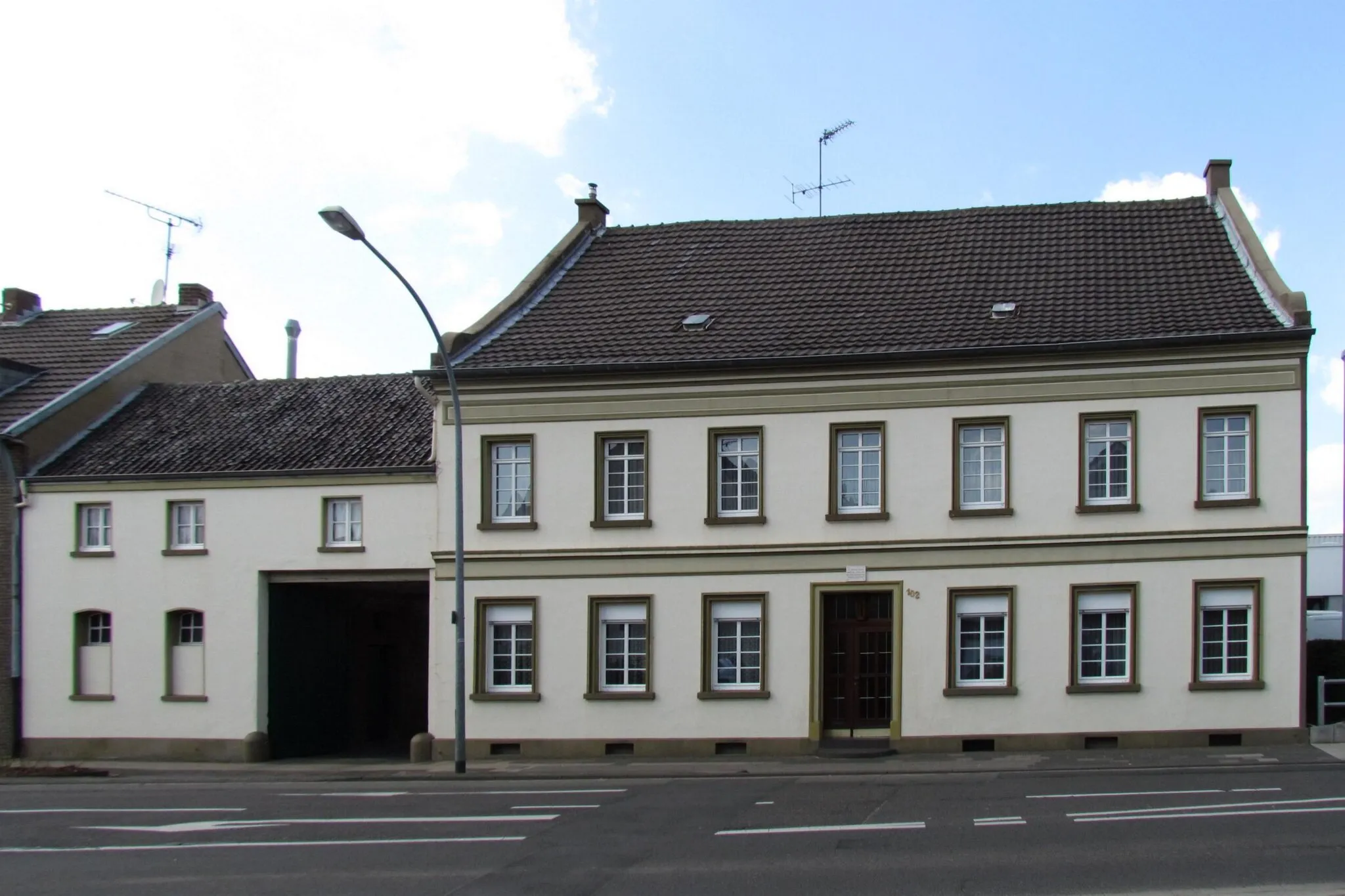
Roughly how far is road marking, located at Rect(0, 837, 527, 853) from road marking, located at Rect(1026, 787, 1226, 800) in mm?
6276

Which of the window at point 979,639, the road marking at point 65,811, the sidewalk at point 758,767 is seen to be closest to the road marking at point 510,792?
the sidewalk at point 758,767

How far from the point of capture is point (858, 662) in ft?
82.0

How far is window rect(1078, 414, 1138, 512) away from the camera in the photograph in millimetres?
24031

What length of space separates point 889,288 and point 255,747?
578 inches

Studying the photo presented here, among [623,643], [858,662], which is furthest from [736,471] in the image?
[858,662]

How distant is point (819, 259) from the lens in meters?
28.8

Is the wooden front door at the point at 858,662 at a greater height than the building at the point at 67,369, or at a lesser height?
lesser

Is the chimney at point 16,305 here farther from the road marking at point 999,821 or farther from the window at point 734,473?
the road marking at point 999,821

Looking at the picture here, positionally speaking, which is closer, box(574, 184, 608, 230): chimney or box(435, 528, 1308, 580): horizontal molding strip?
box(435, 528, 1308, 580): horizontal molding strip

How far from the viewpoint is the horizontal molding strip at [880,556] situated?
23.6m

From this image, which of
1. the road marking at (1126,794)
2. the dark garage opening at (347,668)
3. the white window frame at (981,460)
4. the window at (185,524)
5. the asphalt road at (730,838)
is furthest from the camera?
the dark garage opening at (347,668)

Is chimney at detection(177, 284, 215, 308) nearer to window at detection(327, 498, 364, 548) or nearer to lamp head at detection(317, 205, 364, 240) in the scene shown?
window at detection(327, 498, 364, 548)

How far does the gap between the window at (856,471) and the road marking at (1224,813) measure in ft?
33.8

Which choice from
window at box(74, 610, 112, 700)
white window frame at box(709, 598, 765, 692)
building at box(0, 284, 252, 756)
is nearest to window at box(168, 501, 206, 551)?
window at box(74, 610, 112, 700)
